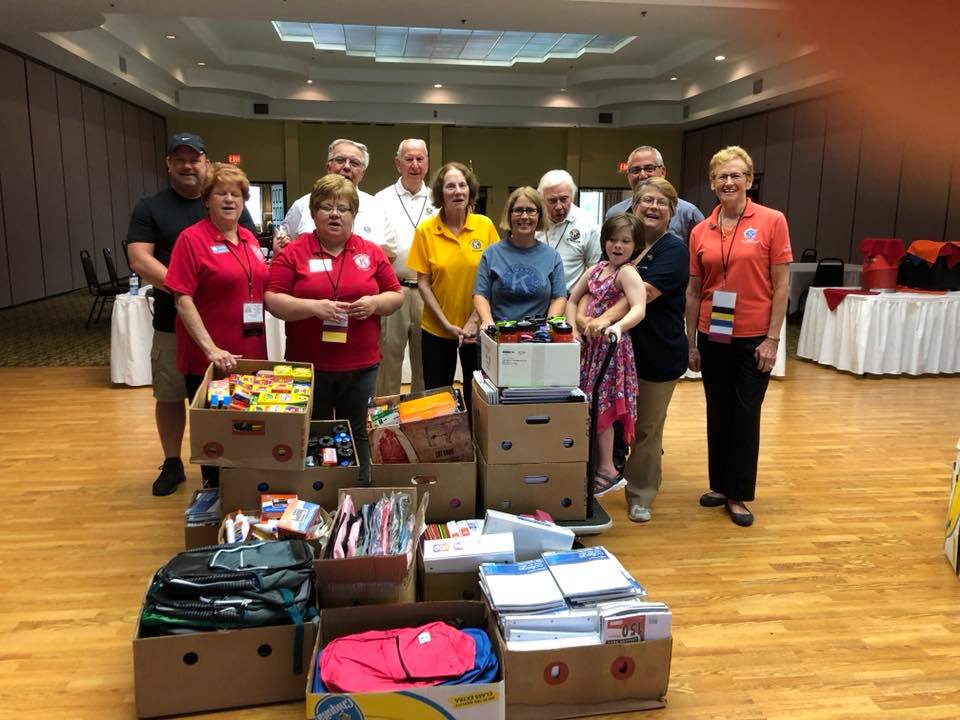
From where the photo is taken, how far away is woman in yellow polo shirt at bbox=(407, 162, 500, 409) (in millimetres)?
3494

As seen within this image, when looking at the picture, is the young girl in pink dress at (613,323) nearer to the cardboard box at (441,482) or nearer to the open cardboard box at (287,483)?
the cardboard box at (441,482)

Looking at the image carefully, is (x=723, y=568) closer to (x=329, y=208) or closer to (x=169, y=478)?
(x=329, y=208)

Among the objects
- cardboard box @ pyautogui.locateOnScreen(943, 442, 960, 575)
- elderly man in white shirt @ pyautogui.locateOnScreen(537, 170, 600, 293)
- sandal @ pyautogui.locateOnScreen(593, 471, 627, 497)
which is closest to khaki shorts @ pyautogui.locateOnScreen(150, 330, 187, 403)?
elderly man in white shirt @ pyautogui.locateOnScreen(537, 170, 600, 293)

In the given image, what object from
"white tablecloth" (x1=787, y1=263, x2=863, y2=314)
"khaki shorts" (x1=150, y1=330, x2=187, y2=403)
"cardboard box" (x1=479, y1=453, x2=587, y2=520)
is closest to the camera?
"cardboard box" (x1=479, y1=453, x2=587, y2=520)

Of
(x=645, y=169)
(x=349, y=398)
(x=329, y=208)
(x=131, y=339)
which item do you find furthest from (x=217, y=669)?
(x=131, y=339)

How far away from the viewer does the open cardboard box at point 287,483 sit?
2660mm

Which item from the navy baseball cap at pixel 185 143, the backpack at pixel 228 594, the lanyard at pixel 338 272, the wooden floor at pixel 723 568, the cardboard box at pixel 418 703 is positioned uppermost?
the navy baseball cap at pixel 185 143

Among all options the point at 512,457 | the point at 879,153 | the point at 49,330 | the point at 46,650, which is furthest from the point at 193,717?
the point at 49,330

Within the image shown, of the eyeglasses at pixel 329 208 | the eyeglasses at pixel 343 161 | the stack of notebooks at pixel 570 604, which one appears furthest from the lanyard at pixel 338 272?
the stack of notebooks at pixel 570 604

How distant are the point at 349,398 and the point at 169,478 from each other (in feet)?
3.87

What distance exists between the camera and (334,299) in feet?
9.80

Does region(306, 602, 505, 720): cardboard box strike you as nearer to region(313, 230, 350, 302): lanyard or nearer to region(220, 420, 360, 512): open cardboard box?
region(220, 420, 360, 512): open cardboard box

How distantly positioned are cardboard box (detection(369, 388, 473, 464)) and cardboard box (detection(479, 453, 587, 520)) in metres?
0.15

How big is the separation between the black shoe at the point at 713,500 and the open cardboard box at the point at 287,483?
172cm
